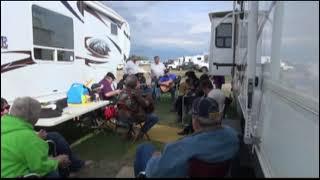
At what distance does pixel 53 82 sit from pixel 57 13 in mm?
1133

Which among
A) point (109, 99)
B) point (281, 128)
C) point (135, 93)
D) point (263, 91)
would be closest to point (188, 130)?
point (135, 93)

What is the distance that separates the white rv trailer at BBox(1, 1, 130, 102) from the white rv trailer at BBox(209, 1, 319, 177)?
3368 mm

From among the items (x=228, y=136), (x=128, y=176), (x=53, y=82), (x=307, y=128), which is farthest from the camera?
(x=53, y=82)

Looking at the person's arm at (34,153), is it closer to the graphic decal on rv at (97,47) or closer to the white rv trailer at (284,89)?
the white rv trailer at (284,89)

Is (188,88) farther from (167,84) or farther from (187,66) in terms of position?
(187,66)

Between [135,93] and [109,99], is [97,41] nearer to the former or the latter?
[109,99]

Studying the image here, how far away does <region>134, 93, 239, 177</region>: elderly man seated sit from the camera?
112 inches

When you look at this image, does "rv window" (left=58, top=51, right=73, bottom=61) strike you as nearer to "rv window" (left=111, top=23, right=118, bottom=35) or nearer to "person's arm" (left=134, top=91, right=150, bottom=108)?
"person's arm" (left=134, top=91, right=150, bottom=108)

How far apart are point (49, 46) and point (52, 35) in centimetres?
20

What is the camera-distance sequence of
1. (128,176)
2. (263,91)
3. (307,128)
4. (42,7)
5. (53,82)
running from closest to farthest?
(307,128) < (263,91) < (128,176) < (42,7) < (53,82)

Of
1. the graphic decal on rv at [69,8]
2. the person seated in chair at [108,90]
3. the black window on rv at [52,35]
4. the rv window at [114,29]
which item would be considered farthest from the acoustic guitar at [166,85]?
the black window on rv at [52,35]

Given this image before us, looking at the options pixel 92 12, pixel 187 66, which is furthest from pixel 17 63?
pixel 187 66

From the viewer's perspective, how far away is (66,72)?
782 cm

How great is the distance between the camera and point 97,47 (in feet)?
33.8
